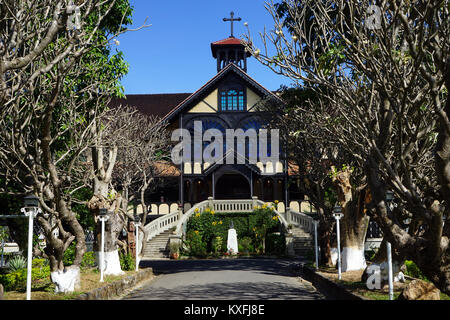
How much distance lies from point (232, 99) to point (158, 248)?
45.1 ft

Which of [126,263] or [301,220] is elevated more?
[301,220]

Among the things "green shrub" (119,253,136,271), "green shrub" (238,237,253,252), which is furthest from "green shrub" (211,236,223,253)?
"green shrub" (119,253,136,271)

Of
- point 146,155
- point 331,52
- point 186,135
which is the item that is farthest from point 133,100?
point 331,52

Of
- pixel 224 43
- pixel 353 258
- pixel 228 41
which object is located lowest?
pixel 353 258

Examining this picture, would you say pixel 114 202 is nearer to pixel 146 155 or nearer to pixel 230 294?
pixel 230 294

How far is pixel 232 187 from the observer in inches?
1476

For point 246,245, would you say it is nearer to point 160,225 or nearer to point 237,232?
point 237,232

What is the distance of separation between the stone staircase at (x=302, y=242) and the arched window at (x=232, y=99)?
1195 cm

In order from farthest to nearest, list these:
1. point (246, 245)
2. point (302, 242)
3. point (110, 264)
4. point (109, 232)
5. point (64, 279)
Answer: point (246, 245) < point (302, 242) < point (109, 232) < point (110, 264) < point (64, 279)

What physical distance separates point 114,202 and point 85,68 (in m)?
4.73

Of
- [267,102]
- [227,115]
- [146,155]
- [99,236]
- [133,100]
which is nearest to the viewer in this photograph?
[99,236]

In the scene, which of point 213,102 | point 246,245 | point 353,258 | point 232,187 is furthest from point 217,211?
point 353,258

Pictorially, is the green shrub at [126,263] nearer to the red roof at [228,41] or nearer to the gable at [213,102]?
the gable at [213,102]

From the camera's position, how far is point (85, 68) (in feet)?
40.4
